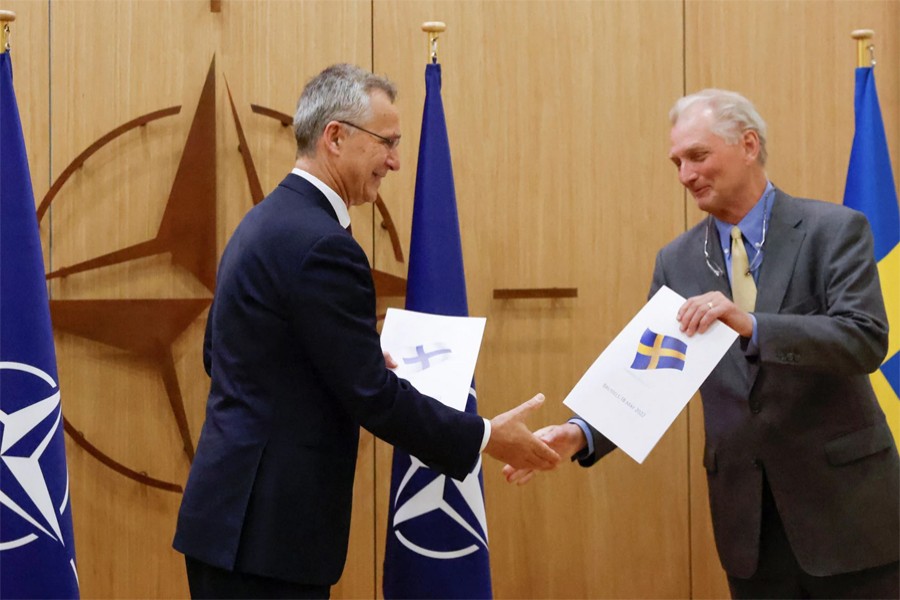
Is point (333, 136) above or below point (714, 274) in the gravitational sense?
above

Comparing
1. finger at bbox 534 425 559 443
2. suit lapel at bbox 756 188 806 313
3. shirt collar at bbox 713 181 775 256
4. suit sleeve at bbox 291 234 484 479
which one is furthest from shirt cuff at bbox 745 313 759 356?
suit sleeve at bbox 291 234 484 479

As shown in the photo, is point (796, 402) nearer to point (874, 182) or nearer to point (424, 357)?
point (424, 357)

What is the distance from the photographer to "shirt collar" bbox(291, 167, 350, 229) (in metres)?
2.16

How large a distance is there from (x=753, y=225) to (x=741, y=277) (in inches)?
6.0

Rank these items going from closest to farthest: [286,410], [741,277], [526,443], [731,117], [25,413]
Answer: [286,410] < [526,443] < [741,277] < [731,117] < [25,413]

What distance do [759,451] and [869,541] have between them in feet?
1.08

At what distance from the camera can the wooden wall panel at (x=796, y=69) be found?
3.96m

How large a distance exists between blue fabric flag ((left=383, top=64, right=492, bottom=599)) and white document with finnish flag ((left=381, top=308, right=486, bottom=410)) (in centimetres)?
62

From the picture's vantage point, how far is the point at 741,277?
2.50m

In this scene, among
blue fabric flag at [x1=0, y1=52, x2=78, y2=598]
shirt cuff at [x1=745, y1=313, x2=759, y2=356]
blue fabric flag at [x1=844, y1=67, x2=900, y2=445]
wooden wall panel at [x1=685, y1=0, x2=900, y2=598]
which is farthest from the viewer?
wooden wall panel at [x1=685, y1=0, x2=900, y2=598]

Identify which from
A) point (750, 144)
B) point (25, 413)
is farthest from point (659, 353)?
point (25, 413)

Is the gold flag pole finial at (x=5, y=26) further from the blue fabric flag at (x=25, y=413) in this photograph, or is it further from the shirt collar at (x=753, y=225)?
A: the shirt collar at (x=753, y=225)

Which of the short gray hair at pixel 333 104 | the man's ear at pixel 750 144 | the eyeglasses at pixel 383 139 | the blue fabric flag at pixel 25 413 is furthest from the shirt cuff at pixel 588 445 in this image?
the blue fabric flag at pixel 25 413

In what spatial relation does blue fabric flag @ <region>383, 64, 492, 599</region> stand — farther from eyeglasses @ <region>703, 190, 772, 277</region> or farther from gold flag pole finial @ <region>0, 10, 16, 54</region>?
gold flag pole finial @ <region>0, 10, 16, 54</region>
